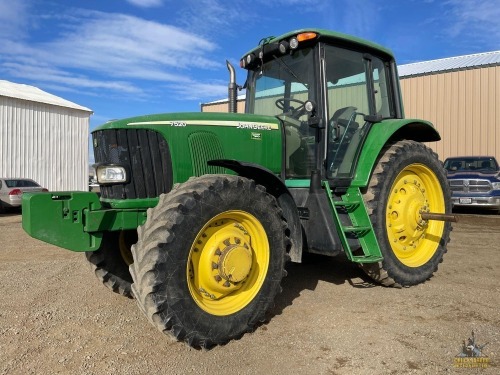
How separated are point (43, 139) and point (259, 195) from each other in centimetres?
1806

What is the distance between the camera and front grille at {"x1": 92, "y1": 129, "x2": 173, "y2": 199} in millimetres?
3215

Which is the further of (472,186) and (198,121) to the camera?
(472,186)

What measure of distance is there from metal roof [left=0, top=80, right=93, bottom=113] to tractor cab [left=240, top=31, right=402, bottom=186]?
16106 millimetres


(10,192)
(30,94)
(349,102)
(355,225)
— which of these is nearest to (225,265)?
(355,225)

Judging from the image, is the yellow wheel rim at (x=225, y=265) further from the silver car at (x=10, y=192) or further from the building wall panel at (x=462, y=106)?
the building wall panel at (x=462, y=106)

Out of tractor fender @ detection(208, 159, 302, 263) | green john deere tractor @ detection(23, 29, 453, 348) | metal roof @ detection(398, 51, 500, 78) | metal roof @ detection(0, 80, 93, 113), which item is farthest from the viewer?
metal roof @ detection(0, 80, 93, 113)

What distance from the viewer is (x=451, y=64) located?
17375 millimetres

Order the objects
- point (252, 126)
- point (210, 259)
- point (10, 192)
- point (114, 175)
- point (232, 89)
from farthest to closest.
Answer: point (10, 192) → point (232, 89) → point (252, 126) → point (114, 175) → point (210, 259)

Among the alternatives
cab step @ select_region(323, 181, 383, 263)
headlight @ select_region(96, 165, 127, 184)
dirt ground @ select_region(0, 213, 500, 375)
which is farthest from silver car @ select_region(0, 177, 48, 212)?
cab step @ select_region(323, 181, 383, 263)

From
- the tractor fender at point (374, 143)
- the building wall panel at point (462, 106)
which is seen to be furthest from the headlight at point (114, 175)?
the building wall panel at point (462, 106)

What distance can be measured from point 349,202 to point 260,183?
0.95 m

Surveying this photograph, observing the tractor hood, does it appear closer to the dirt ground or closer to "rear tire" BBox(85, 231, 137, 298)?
"rear tire" BBox(85, 231, 137, 298)

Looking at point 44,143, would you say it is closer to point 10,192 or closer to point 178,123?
point 10,192

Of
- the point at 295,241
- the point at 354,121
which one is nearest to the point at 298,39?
the point at 354,121
